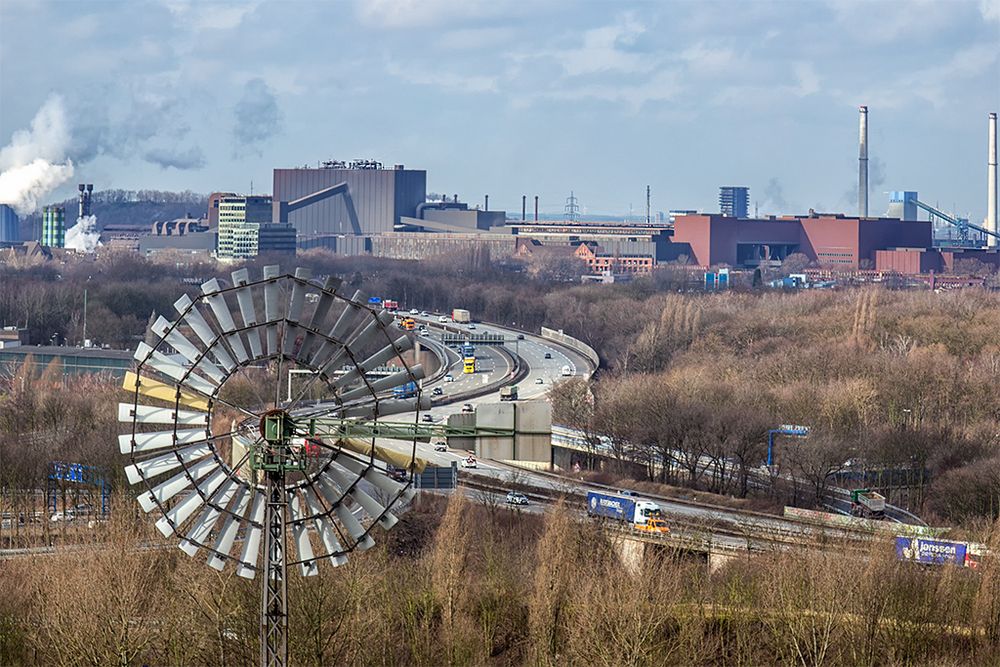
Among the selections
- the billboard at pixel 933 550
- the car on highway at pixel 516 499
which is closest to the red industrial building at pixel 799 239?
the car on highway at pixel 516 499

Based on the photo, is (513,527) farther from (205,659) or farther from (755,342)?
(755,342)

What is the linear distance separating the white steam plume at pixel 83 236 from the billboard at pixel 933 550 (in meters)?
151

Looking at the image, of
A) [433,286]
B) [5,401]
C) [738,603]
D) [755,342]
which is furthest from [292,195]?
[738,603]

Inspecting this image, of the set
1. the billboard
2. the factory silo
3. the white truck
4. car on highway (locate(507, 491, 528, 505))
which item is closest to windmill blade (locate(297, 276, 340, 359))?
the billboard

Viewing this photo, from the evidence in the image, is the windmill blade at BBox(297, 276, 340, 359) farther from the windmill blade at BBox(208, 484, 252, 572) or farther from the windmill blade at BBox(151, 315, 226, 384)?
the windmill blade at BBox(208, 484, 252, 572)

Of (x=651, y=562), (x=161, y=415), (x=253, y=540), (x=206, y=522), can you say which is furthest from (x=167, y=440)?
(x=651, y=562)

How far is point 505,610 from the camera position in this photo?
29.9m

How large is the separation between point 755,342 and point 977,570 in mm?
49903

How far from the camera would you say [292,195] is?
615 feet

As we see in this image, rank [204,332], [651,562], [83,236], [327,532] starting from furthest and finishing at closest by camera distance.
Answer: [83,236] → [651,562] → [327,532] → [204,332]

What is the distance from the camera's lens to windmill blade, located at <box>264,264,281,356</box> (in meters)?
18.1

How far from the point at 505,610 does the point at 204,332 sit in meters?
13.3

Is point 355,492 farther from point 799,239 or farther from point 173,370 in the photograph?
point 799,239

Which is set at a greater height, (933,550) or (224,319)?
(224,319)
